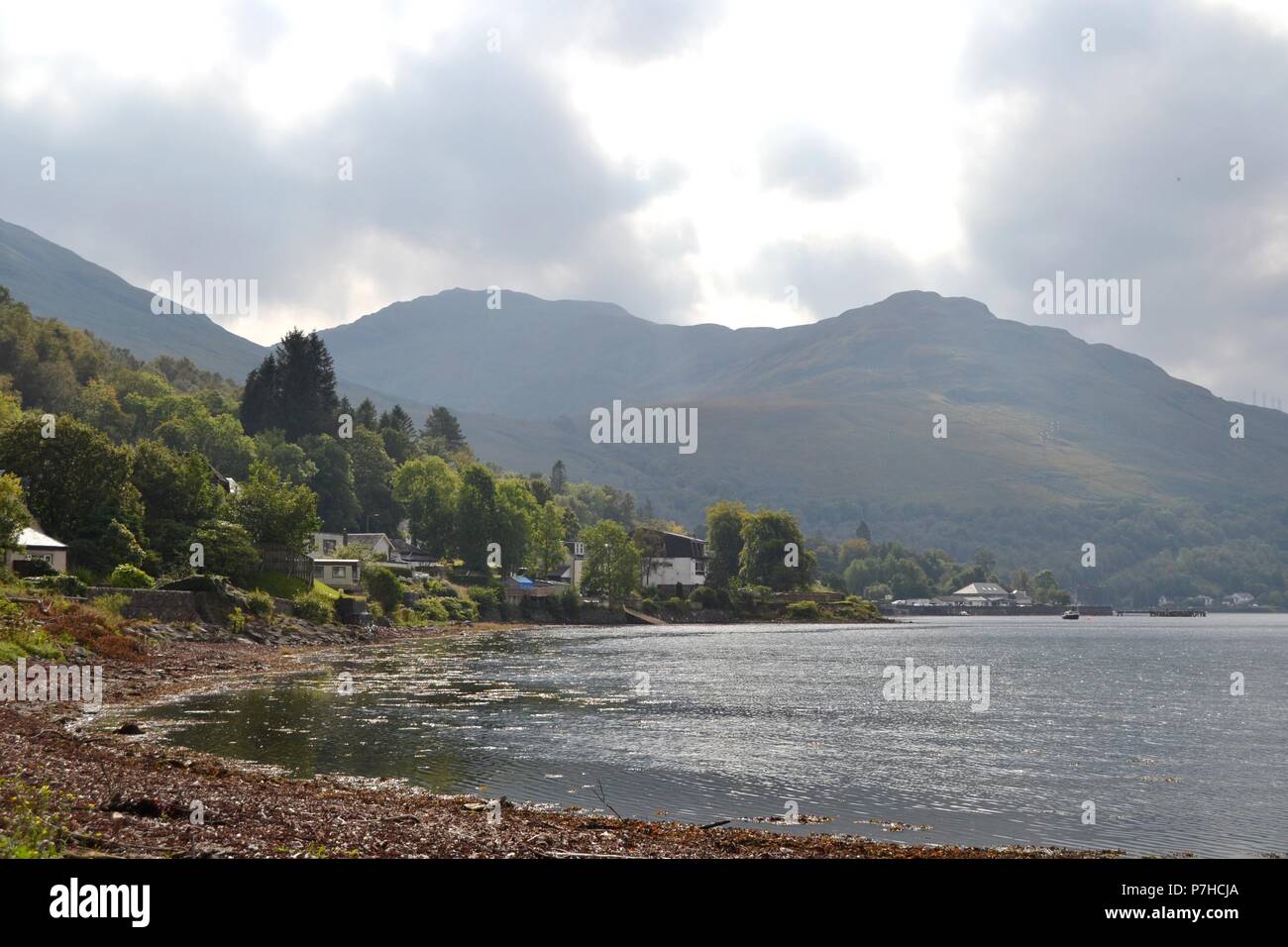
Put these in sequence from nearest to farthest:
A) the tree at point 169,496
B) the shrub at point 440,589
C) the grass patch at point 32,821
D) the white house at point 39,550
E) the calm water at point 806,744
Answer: the grass patch at point 32,821, the calm water at point 806,744, the white house at point 39,550, the tree at point 169,496, the shrub at point 440,589

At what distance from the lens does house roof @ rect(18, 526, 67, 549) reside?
64.7 m

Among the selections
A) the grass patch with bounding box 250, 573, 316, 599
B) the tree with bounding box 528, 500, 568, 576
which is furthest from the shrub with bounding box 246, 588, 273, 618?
the tree with bounding box 528, 500, 568, 576

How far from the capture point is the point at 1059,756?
112 feet

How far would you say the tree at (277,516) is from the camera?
3590 inches

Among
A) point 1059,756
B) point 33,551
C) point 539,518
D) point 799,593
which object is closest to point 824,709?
point 1059,756

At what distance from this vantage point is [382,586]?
10725 centimetres

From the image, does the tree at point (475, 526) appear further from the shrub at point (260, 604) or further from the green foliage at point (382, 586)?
the shrub at point (260, 604)

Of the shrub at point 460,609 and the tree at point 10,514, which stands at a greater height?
the tree at point 10,514

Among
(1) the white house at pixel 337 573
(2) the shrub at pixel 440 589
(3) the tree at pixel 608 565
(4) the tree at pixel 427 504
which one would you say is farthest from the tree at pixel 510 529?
(1) the white house at pixel 337 573

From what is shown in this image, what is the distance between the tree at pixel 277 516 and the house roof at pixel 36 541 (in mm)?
22723

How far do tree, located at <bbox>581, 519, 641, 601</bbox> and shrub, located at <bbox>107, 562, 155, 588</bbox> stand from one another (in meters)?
97.7
